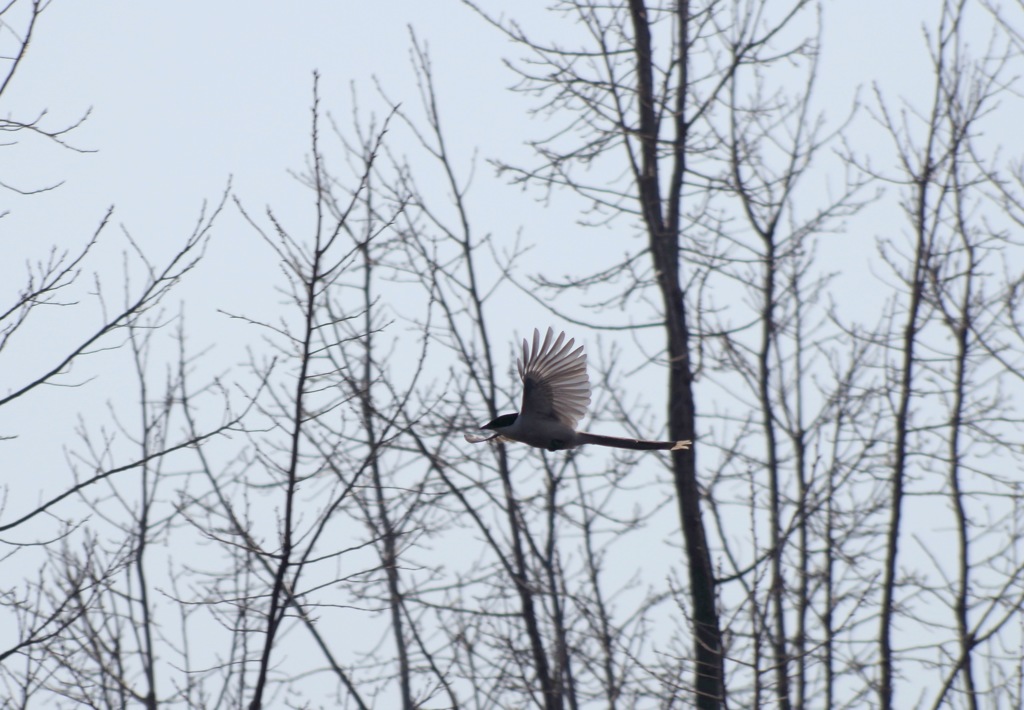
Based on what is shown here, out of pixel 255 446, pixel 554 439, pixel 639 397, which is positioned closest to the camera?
pixel 255 446

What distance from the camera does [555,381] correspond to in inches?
256

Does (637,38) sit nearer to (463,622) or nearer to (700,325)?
(700,325)

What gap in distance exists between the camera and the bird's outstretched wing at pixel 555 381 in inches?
255

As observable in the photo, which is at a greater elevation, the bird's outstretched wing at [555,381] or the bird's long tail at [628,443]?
the bird's outstretched wing at [555,381]

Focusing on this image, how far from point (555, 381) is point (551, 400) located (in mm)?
98

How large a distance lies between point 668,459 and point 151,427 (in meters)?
3.45

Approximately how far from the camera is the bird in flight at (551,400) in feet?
21.1

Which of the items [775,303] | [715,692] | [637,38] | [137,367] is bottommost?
[715,692]

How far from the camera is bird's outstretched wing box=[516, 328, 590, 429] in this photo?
6469 mm

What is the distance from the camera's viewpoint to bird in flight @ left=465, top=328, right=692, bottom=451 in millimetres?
6434

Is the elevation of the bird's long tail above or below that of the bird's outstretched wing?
below

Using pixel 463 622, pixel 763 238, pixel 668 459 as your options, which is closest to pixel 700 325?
pixel 668 459

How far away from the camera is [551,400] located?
21.4ft

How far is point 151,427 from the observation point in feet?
25.3
